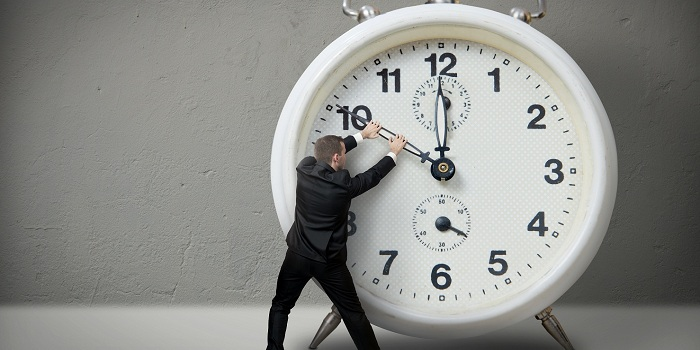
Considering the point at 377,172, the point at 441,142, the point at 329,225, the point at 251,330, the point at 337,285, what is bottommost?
the point at 251,330

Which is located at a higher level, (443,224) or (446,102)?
(446,102)

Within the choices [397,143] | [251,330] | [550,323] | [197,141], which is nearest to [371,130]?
[397,143]

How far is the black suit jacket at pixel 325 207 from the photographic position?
6.65ft

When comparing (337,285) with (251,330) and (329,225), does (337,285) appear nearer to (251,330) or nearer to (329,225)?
(329,225)

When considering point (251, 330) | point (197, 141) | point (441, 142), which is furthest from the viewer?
point (197, 141)

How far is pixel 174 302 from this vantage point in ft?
9.41

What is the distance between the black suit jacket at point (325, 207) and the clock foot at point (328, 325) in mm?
209

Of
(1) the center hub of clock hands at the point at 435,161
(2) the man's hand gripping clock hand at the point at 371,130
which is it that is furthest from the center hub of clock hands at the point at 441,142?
(2) the man's hand gripping clock hand at the point at 371,130

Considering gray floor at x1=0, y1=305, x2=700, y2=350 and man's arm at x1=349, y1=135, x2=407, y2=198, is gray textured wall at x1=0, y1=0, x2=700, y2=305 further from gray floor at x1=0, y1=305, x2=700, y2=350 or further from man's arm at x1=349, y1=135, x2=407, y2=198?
man's arm at x1=349, y1=135, x2=407, y2=198

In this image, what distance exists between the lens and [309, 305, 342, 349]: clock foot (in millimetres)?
2217

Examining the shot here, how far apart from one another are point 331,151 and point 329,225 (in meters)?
0.16

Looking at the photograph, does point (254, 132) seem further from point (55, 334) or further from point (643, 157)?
point (643, 157)

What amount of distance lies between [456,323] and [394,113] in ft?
1.58

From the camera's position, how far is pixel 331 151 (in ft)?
6.75
